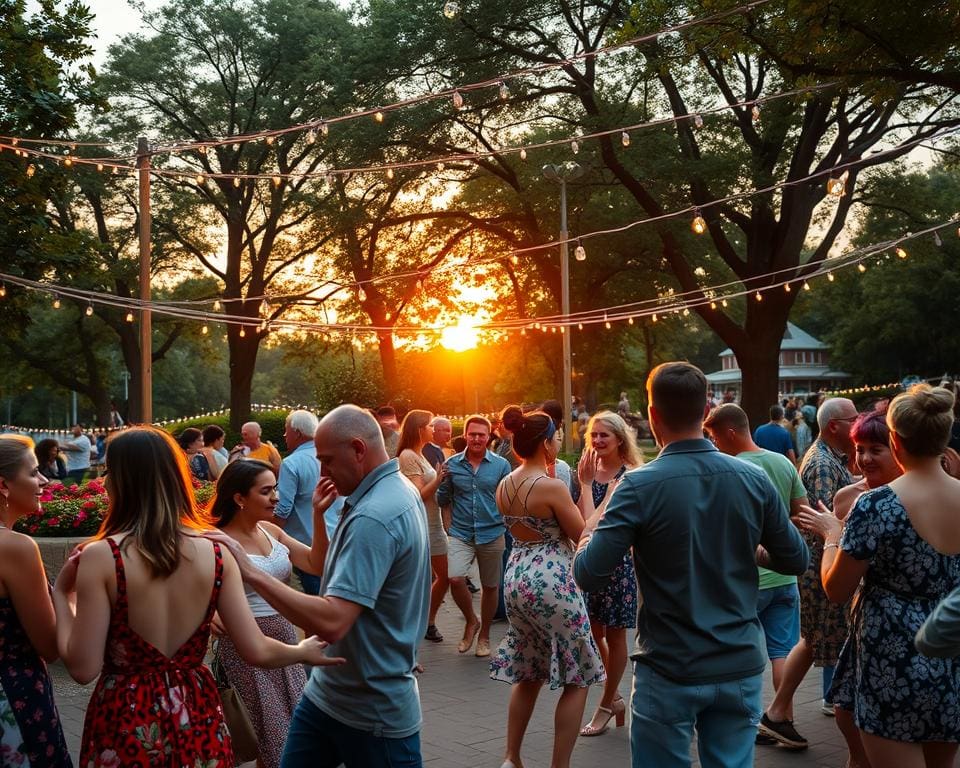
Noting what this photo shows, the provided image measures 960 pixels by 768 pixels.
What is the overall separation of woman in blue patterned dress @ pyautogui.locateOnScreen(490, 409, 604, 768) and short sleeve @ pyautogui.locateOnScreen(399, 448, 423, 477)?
3067 mm

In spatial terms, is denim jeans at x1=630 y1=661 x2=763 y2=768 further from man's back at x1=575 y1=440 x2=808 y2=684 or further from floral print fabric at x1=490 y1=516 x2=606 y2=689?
floral print fabric at x1=490 y1=516 x2=606 y2=689

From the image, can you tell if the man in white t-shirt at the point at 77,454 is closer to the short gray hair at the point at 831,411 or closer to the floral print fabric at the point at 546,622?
the floral print fabric at the point at 546,622

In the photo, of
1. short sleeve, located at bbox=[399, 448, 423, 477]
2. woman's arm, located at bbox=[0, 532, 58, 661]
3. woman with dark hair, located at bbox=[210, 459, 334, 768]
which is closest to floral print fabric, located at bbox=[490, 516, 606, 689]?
woman with dark hair, located at bbox=[210, 459, 334, 768]

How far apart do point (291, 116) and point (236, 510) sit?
31.2 m

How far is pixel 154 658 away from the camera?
3.27 m

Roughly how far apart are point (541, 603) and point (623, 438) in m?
1.24

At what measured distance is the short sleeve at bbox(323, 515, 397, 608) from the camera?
3.38m

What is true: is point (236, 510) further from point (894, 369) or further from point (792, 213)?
point (894, 369)

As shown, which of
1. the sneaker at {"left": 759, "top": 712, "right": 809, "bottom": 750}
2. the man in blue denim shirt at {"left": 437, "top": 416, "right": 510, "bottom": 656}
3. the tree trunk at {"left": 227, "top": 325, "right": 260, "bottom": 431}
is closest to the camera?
the sneaker at {"left": 759, "top": 712, "right": 809, "bottom": 750}

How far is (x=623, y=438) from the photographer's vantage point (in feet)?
22.4

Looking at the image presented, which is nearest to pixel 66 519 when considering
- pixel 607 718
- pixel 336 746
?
pixel 607 718

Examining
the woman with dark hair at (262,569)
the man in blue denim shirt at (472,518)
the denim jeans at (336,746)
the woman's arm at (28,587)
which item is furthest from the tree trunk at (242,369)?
the denim jeans at (336,746)

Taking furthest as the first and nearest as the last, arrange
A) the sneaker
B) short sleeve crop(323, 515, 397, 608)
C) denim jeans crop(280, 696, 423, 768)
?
the sneaker, denim jeans crop(280, 696, 423, 768), short sleeve crop(323, 515, 397, 608)

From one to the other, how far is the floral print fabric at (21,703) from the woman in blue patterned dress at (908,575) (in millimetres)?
2889
